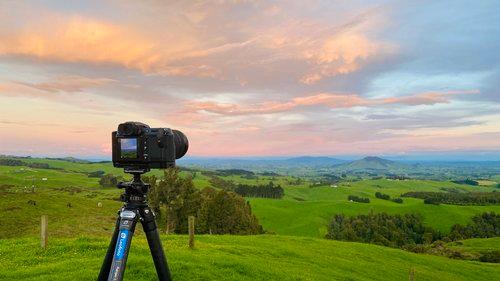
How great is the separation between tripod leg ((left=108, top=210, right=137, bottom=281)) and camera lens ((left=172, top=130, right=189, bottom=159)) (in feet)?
5.01

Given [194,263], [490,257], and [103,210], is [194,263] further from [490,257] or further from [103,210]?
[490,257]

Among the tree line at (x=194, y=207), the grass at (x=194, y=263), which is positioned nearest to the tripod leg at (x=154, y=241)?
the grass at (x=194, y=263)

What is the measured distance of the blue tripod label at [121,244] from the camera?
241 inches

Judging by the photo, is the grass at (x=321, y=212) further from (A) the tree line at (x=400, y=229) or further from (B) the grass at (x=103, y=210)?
(A) the tree line at (x=400, y=229)

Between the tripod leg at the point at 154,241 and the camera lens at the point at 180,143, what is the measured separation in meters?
1.27

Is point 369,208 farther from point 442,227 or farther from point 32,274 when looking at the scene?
point 32,274

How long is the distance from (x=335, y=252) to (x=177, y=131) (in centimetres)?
3397

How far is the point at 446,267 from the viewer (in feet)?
151

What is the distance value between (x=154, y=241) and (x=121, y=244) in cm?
69

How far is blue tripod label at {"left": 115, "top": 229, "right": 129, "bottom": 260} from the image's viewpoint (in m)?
6.13

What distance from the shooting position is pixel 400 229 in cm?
15238

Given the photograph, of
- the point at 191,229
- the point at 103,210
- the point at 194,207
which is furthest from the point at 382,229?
the point at 191,229

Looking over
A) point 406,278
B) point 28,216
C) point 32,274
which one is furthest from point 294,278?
point 28,216

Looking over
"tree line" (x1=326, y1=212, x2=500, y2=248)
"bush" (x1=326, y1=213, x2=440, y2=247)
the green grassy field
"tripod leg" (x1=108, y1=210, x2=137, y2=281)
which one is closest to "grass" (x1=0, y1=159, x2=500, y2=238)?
the green grassy field
